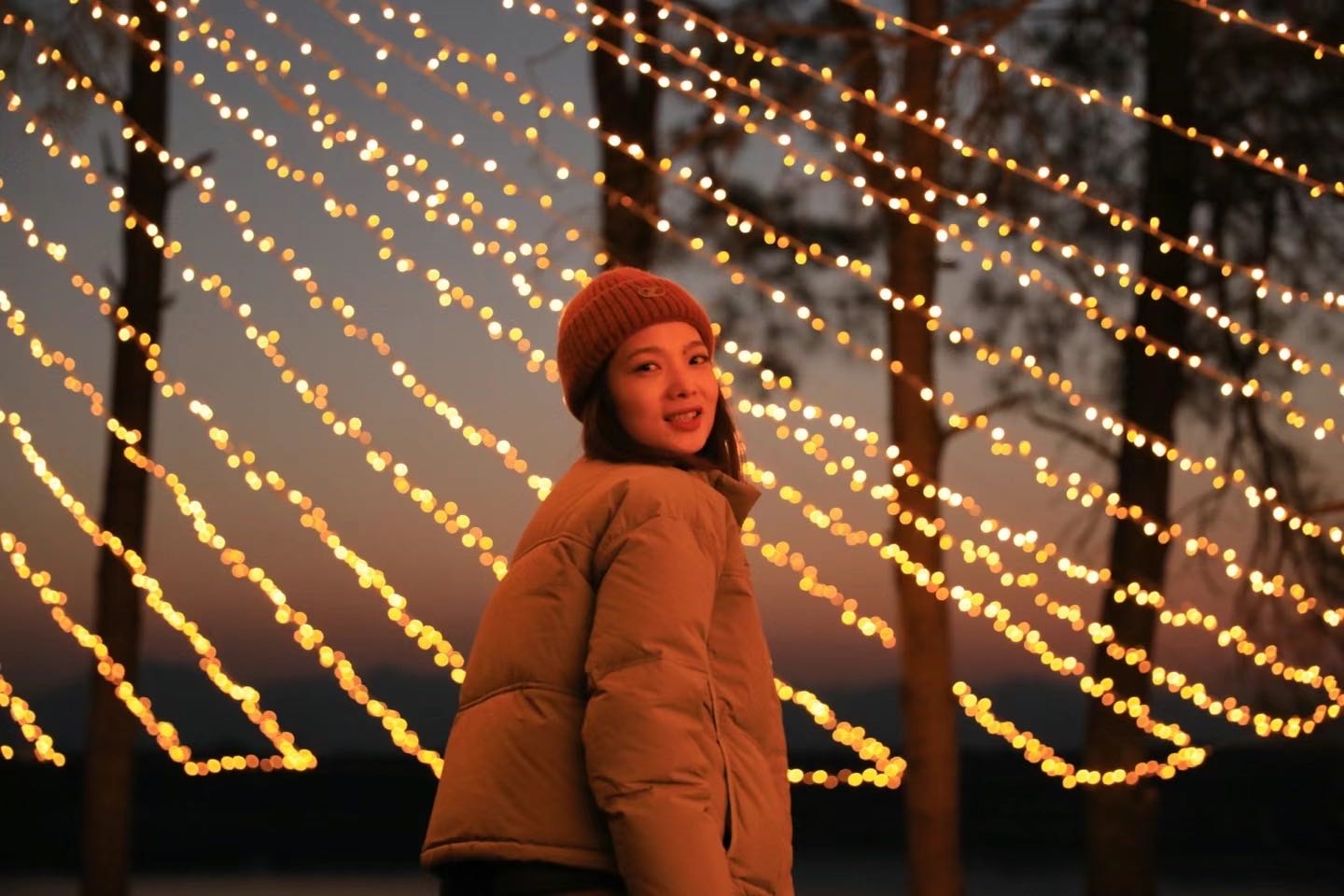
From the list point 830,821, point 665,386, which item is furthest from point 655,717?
point 830,821

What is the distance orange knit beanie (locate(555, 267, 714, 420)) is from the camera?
2.19 meters

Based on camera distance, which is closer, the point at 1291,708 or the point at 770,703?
the point at 770,703

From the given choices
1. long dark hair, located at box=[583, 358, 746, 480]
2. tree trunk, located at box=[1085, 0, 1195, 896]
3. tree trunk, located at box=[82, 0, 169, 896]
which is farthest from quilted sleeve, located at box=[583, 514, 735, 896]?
tree trunk, located at box=[1085, 0, 1195, 896]

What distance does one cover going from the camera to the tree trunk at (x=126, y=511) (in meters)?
7.26

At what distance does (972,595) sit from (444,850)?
448 cm

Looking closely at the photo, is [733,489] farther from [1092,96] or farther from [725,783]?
[1092,96]

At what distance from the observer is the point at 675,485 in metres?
1.99

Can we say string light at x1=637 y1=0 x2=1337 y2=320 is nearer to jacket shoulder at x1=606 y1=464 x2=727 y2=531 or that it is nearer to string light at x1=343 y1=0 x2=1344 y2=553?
string light at x1=343 y1=0 x2=1344 y2=553

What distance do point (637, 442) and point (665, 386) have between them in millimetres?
82

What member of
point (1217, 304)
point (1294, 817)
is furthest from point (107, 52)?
point (1294, 817)

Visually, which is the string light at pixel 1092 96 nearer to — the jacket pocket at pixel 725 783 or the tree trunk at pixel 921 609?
the tree trunk at pixel 921 609

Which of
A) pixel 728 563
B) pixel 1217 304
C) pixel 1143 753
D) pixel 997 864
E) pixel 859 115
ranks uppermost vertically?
pixel 859 115

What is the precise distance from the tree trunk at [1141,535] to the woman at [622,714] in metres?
6.35

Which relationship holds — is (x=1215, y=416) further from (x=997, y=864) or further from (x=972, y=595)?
(x=997, y=864)
